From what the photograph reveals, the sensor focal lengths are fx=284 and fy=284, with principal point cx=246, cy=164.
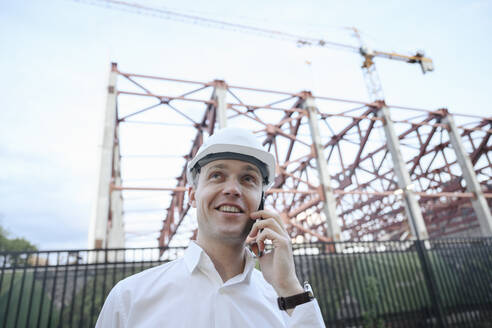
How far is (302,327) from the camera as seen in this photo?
138cm

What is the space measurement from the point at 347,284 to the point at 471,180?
19494 mm

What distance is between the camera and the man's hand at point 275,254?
1539 millimetres

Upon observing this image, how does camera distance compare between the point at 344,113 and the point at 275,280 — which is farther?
the point at 344,113

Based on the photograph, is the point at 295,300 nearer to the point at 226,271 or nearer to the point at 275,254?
the point at 275,254

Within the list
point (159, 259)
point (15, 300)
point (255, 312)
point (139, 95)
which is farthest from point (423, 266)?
point (139, 95)

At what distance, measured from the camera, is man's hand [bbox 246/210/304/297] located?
60.6 inches

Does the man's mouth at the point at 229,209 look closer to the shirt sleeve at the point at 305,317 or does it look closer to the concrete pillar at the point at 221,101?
the shirt sleeve at the point at 305,317

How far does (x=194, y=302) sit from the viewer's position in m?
1.56

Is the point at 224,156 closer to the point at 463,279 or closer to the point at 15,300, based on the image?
the point at 15,300

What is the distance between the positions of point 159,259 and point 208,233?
270 inches

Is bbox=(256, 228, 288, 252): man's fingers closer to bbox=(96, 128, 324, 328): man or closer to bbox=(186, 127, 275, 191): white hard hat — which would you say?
bbox=(96, 128, 324, 328): man

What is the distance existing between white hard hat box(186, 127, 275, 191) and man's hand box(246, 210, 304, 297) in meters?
0.36

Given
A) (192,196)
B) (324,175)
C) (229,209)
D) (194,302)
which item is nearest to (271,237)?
(229,209)

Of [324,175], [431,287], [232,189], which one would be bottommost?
[431,287]
